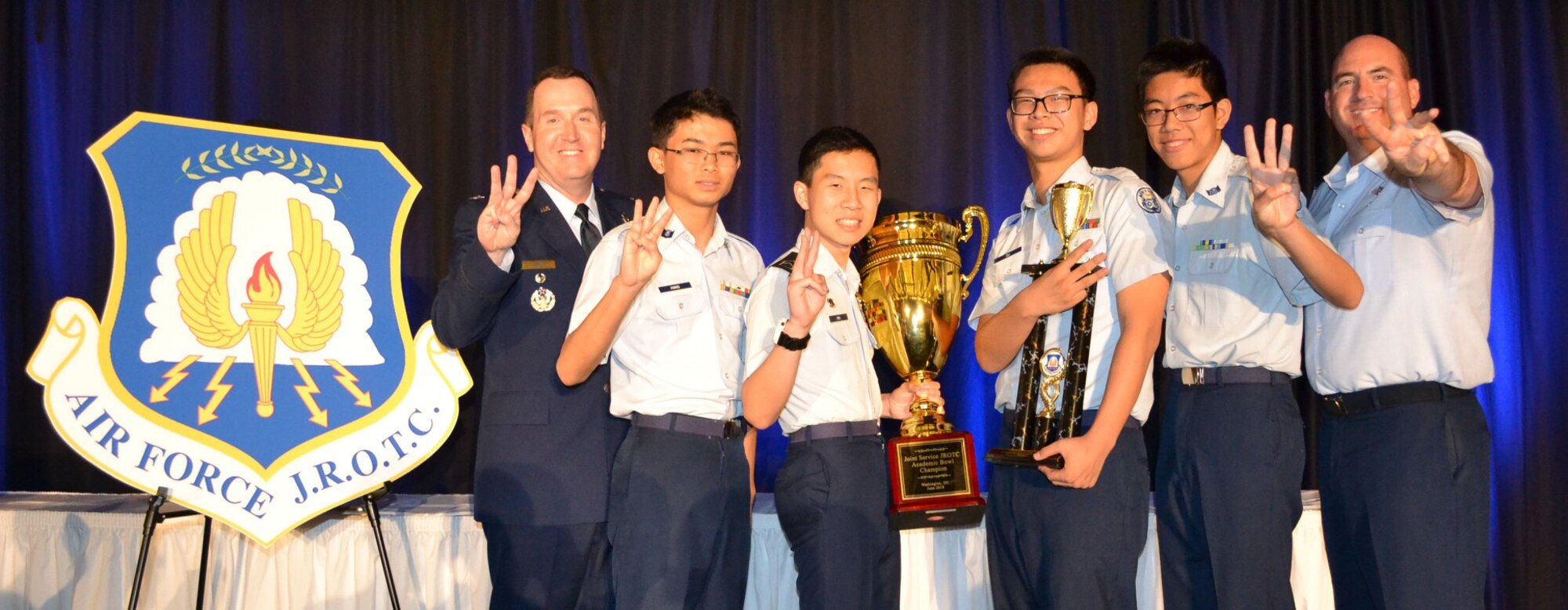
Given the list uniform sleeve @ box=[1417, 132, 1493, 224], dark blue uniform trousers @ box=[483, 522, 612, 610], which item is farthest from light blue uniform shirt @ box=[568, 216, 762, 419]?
uniform sleeve @ box=[1417, 132, 1493, 224]

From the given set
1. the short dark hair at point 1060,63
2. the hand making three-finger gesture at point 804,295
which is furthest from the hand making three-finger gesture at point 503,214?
the short dark hair at point 1060,63

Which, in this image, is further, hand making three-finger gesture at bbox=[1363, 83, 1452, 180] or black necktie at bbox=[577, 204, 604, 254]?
black necktie at bbox=[577, 204, 604, 254]

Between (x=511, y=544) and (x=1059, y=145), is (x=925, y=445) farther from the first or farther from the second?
(x=511, y=544)

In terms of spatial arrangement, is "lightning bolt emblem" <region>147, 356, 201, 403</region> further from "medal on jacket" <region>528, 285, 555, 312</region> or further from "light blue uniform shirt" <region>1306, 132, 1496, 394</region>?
"light blue uniform shirt" <region>1306, 132, 1496, 394</region>

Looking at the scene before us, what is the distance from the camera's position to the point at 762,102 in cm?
434

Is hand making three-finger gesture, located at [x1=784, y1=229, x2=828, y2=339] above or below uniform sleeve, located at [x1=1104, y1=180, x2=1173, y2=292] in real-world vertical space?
below

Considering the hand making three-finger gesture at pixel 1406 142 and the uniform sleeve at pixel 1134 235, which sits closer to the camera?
the hand making three-finger gesture at pixel 1406 142

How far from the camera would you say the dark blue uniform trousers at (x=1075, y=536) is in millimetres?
2438

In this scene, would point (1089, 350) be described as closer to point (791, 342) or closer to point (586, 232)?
A: point (791, 342)

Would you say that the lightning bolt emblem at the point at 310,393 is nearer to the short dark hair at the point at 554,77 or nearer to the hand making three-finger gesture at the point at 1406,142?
the short dark hair at the point at 554,77

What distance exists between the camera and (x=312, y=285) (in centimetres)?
326

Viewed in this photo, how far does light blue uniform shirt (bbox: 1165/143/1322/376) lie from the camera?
271 centimetres

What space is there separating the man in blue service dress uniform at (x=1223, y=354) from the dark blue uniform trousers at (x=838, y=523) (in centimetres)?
80

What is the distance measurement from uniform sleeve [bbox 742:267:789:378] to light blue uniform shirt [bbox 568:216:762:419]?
7cm
